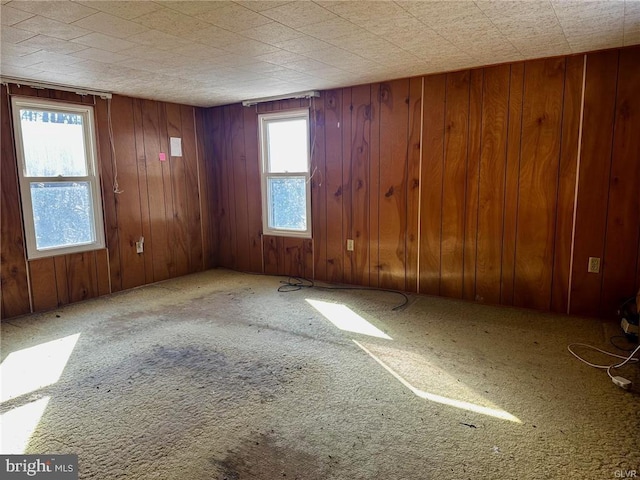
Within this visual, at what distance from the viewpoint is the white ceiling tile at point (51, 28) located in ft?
7.48

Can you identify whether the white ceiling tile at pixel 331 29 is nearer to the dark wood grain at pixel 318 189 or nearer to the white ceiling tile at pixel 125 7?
the white ceiling tile at pixel 125 7

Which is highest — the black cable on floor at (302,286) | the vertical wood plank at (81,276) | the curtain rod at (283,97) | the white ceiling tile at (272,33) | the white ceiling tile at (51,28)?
the curtain rod at (283,97)

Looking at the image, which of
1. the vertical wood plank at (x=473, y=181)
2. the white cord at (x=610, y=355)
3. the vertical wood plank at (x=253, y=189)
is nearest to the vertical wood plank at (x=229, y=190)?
the vertical wood plank at (x=253, y=189)

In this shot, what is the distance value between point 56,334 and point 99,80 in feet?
7.33

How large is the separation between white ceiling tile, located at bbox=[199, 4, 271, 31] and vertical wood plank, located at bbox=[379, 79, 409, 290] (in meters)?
1.93

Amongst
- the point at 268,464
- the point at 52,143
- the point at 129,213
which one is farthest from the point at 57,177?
the point at 268,464

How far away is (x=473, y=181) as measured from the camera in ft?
12.3

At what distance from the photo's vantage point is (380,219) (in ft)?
14.1

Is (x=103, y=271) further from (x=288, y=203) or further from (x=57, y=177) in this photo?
(x=288, y=203)

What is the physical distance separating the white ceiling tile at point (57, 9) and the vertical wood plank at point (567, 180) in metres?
3.35

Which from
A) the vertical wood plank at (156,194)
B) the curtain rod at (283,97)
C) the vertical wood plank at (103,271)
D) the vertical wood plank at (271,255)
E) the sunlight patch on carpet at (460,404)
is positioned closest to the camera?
the sunlight patch on carpet at (460,404)

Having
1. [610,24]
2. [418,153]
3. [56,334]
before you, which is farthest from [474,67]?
[56,334]

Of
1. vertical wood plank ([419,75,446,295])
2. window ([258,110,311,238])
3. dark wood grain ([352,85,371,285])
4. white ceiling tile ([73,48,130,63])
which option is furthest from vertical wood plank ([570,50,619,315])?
white ceiling tile ([73,48,130,63])

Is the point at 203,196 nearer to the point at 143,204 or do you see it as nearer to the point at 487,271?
the point at 143,204
